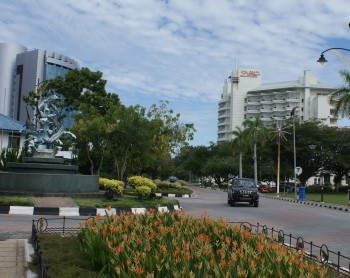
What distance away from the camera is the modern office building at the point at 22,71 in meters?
72.1

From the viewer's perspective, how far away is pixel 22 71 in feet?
240

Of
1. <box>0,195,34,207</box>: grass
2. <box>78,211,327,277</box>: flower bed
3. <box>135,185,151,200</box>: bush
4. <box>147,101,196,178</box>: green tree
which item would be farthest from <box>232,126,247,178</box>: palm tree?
<box>78,211,327,277</box>: flower bed

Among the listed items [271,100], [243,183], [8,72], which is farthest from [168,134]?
[271,100]

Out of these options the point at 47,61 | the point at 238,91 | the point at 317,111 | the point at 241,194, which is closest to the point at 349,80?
the point at 241,194

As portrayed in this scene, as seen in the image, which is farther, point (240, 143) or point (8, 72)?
point (8, 72)

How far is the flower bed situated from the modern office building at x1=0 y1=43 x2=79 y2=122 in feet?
219

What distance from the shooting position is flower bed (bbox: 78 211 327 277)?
496cm

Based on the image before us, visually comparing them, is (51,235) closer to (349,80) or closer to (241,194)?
(241,194)

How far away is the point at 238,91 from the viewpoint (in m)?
114

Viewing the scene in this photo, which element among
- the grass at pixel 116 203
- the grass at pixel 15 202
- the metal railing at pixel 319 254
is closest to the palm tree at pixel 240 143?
the grass at pixel 116 203

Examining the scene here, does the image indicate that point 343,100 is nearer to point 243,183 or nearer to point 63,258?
point 243,183

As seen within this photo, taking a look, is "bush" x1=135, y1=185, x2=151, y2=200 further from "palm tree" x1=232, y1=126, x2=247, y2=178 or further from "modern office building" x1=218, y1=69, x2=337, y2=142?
"modern office building" x1=218, y1=69, x2=337, y2=142

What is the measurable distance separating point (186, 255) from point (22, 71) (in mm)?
73100

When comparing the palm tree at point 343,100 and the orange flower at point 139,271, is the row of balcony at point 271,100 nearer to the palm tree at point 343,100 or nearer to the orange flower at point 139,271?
the palm tree at point 343,100
